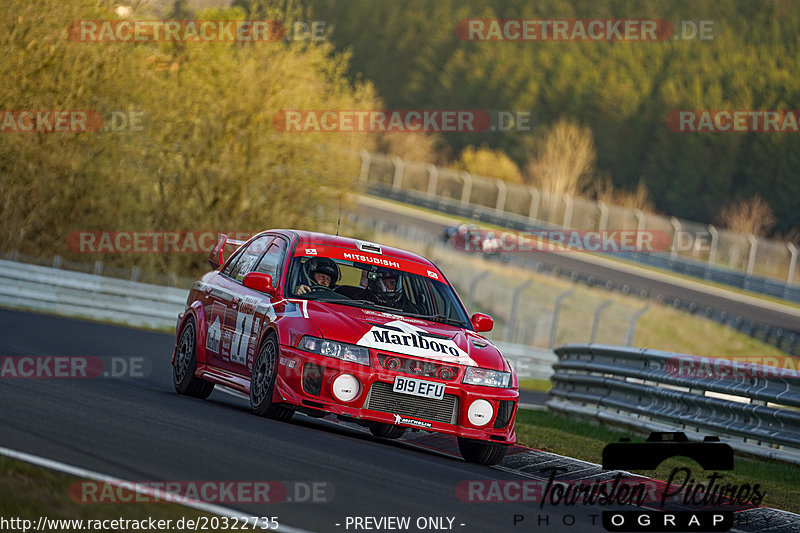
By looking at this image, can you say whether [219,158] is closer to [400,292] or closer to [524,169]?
[400,292]

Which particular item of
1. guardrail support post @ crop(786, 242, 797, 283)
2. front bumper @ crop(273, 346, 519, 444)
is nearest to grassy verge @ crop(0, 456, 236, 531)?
front bumper @ crop(273, 346, 519, 444)

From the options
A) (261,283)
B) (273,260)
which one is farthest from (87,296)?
(261,283)

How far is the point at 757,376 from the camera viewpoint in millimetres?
12516

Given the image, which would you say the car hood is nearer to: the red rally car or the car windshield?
the red rally car

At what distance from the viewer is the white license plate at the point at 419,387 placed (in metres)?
9.27

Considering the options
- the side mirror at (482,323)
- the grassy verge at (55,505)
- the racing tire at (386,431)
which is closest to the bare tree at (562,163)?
the racing tire at (386,431)

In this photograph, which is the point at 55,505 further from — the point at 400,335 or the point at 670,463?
the point at 670,463

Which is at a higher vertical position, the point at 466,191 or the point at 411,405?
the point at 466,191

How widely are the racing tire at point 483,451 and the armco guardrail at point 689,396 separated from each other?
3.57 meters

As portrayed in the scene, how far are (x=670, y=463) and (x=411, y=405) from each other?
3180 millimetres

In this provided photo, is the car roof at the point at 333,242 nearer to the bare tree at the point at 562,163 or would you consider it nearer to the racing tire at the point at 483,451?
the racing tire at the point at 483,451

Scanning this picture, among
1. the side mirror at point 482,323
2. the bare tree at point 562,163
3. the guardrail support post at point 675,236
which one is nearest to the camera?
the side mirror at point 482,323

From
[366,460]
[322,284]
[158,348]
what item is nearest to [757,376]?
[322,284]

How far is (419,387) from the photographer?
931 centimetres
